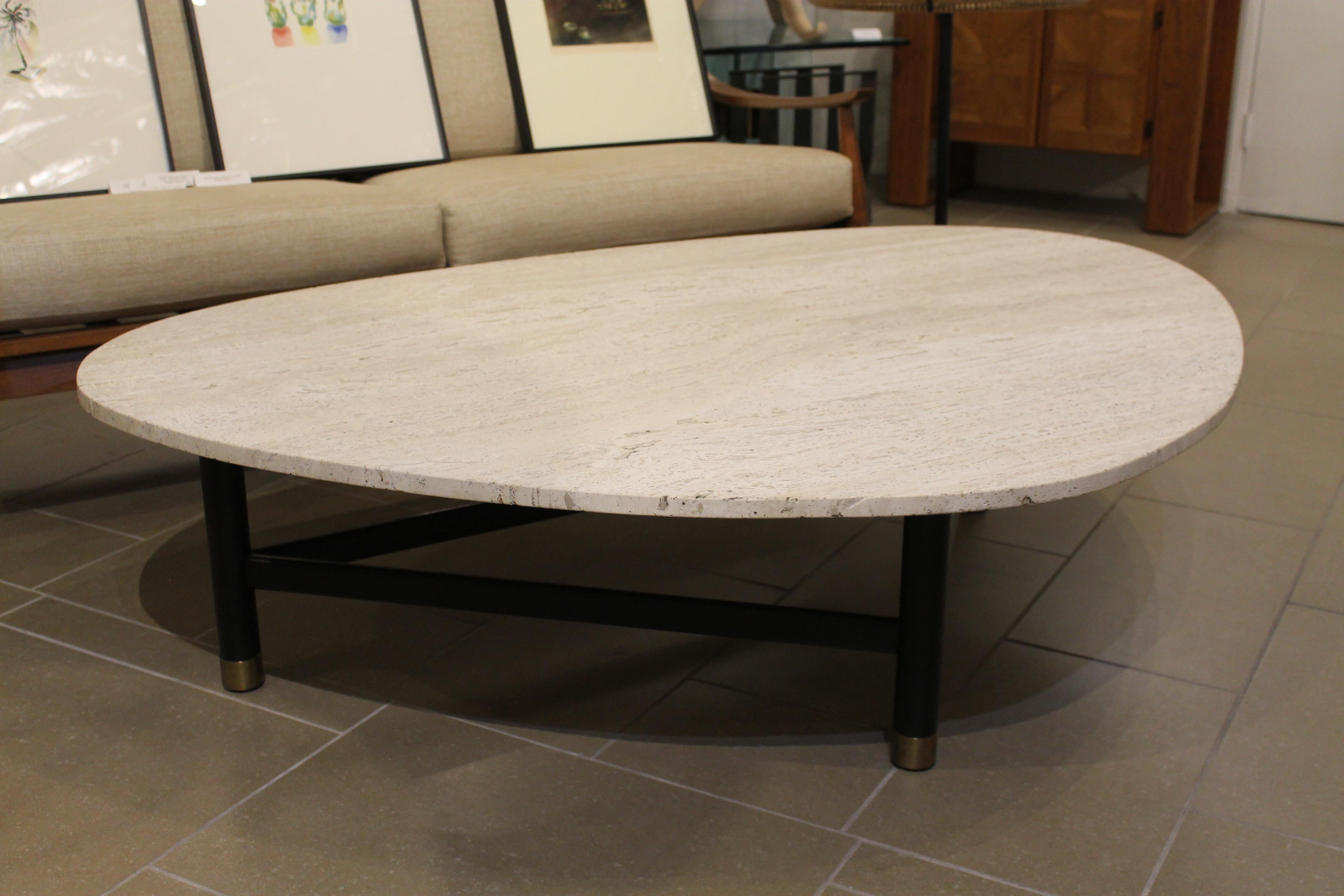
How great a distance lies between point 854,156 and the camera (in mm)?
2691

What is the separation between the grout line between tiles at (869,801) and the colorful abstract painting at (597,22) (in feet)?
6.76

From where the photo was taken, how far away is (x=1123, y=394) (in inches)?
48.4

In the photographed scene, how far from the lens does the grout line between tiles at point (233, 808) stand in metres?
1.19

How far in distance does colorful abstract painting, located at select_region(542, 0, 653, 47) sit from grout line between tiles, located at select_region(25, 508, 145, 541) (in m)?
1.53

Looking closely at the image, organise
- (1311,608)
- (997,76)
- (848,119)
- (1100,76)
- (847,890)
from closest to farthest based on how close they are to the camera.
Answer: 1. (847,890)
2. (1311,608)
3. (848,119)
4. (1100,76)
5. (997,76)

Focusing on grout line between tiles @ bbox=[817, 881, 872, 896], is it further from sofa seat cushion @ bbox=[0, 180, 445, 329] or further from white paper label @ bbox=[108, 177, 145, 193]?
white paper label @ bbox=[108, 177, 145, 193]

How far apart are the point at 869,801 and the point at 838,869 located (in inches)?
4.6

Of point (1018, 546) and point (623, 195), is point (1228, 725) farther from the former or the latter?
point (623, 195)

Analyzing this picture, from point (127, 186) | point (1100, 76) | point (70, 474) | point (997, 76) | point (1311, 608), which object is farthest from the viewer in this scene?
point (997, 76)

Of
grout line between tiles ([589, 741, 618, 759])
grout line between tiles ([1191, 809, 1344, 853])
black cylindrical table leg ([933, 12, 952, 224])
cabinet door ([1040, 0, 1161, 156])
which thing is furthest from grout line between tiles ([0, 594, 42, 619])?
cabinet door ([1040, 0, 1161, 156])

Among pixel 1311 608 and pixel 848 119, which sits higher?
pixel 848 119

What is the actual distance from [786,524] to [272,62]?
148 cm

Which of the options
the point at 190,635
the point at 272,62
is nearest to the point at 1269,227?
the point at 272,62

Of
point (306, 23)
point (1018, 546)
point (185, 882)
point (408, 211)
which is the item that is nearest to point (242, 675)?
point (185, 882)
